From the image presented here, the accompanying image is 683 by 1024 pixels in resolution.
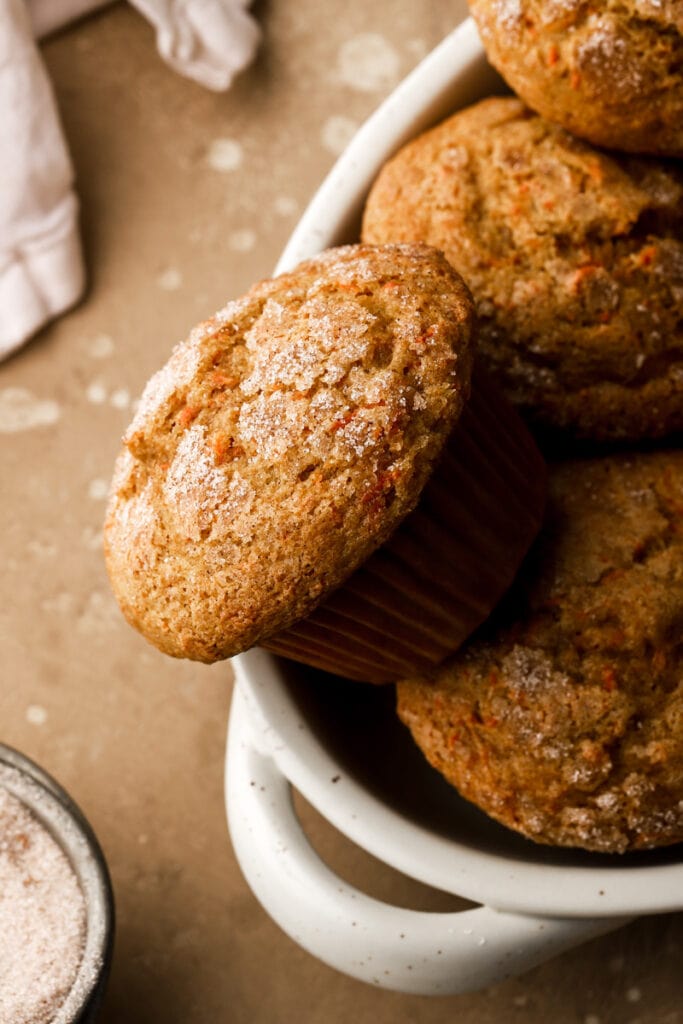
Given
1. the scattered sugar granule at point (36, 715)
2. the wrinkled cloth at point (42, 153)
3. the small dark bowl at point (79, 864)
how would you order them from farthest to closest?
the wrinkled cloth at point (42, 153) → the scattered sugar granule at point (36, 715) → the small dark bowl at point (79, 864)

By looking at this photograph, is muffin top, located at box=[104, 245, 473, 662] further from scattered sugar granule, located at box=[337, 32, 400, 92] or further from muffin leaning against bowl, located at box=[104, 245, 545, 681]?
scattered sugar granule, located at box=[337, 32, 400, 92]

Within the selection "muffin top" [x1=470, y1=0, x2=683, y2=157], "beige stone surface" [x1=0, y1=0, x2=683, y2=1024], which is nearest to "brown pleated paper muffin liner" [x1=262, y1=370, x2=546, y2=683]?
"muffin top" [x1=470, y1=0, x2=683, y2=157]

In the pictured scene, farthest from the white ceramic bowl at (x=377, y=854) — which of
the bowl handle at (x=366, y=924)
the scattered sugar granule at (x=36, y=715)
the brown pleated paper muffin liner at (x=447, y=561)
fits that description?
the scattered sugar granule at (x=36, y=715)

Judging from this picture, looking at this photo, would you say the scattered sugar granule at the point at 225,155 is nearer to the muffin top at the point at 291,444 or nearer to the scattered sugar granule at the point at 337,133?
the scattered sugar granule at the point at 337,133

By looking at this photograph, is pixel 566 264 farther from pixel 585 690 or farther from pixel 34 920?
pixel 34 920

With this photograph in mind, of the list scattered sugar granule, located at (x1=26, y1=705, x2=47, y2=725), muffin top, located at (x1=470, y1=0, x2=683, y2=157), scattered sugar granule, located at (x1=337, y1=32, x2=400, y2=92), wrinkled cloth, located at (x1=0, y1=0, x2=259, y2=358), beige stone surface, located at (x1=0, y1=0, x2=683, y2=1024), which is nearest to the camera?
muffin top, located at (x1=470, y1=0, x2=683, y2=157)

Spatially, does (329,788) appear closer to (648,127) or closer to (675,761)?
(675,761)

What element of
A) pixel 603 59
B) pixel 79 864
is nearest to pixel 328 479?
pixel 603 59

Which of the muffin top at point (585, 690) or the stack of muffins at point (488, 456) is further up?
the stack of muffins at point (488, 456)
